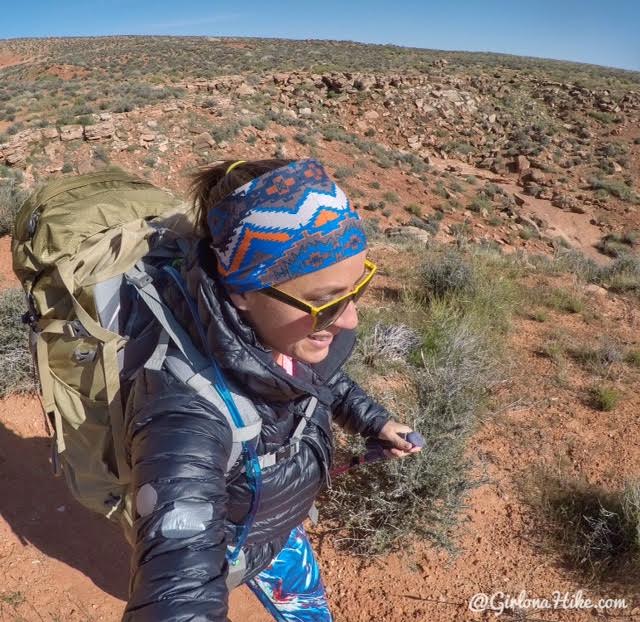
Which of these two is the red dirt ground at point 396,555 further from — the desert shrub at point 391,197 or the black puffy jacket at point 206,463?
the desert shrub at point 391,197

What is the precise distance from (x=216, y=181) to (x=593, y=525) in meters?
2.54

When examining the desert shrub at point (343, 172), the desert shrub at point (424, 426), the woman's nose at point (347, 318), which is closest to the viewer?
the woman's nose at point (347, 318)

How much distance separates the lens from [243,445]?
1212mm

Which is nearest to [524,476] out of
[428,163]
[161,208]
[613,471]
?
[613,471]

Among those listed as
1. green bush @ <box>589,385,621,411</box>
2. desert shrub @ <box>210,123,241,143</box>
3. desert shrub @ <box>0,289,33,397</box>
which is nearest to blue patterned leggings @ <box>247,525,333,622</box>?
desert shrub @ <box>0,289,33,397</box>

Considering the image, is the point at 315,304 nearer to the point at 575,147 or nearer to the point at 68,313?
the point at 68,313

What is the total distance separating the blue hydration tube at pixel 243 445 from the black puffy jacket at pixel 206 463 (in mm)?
21

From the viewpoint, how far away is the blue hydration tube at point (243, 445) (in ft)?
3.82

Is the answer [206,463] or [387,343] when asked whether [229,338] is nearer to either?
[206,463]

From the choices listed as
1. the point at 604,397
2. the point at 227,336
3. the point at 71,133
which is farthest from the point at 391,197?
the point at 227,336

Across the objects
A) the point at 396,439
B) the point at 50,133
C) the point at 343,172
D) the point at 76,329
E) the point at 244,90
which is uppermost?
the point at 244,90

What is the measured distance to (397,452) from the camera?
6.01 feet

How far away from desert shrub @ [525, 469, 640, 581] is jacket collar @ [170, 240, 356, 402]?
2090 millimetres

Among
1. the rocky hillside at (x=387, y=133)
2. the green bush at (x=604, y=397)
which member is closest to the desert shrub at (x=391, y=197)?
the rocky hillside at (x=387, y=133)
